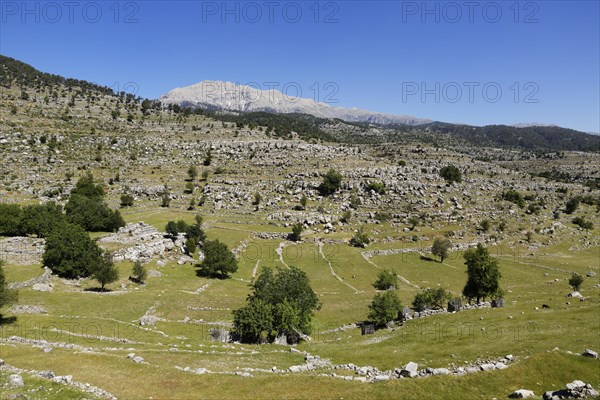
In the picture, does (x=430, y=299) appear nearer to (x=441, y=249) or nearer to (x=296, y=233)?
(x=441, y=249)

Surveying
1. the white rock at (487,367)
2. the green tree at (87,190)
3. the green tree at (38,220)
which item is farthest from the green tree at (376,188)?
the white rock at (487,367)

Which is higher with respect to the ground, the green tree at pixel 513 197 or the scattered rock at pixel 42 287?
the green tree at pixel 513 197

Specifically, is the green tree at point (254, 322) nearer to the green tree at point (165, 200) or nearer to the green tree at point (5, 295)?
the green tree at point (5, 295)

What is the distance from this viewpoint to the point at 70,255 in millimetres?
56375

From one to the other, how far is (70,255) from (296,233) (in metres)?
50.8

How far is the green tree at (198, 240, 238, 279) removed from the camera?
68.6m

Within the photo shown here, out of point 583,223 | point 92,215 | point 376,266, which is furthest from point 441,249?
point 92,215

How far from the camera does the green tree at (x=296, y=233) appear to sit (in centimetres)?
9481

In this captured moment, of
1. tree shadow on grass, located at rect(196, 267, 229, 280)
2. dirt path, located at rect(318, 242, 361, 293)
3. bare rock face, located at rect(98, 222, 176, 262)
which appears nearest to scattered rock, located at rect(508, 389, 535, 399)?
dirt path, located at rect(318, 242, 361, 293)

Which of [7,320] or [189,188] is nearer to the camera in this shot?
[7,320]

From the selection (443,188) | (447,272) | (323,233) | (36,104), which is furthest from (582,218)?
(36,104)

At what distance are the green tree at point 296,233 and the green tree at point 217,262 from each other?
2628 centimetres

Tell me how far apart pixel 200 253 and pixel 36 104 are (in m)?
173

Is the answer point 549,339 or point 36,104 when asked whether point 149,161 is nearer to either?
point 36,104
